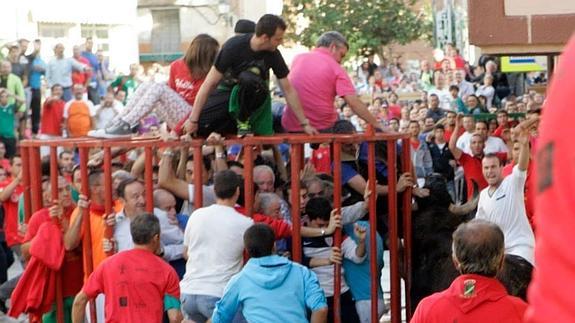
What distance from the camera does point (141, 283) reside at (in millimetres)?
7352

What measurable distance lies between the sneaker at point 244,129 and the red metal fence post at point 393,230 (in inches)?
35.9

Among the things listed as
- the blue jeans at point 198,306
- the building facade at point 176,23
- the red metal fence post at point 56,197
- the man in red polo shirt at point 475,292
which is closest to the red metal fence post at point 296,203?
the blue jeans at point 198,306

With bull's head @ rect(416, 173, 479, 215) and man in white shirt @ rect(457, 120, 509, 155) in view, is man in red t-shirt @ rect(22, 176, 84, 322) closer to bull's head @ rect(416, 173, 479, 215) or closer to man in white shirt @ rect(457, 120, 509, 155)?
bull's head @ rect(416, 173, 479, 215)

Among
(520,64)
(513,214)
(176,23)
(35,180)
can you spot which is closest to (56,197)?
(35,180)

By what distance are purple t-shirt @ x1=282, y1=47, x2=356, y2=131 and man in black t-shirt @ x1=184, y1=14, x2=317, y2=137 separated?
0.78m

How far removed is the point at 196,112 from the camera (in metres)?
8.13

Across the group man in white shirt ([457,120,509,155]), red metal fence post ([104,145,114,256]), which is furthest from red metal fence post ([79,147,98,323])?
man in white shirt ([457,120,509,155])

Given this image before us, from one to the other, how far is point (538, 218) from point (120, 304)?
585cm

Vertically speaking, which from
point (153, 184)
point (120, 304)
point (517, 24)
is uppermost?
point (517, 24)

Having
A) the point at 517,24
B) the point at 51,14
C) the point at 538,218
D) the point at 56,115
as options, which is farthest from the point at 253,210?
the point at 51,14

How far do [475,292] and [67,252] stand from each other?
4.04 meters

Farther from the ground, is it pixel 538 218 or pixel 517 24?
pixel 517 24

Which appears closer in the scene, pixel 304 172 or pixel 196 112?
pixel 196 112

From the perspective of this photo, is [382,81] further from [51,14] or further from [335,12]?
[51,14]
